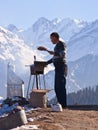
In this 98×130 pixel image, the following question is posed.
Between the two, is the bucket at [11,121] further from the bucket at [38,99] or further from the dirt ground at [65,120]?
the bucket at [38,99]

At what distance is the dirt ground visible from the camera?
31.8 feet

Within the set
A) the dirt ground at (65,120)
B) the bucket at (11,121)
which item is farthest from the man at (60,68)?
the bucket at (11,121)

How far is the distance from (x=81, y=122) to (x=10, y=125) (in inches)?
51.4

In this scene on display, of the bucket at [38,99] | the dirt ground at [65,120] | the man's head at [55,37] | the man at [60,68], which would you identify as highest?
the man's head at [55,37]

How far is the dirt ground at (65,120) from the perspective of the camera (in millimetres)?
9688

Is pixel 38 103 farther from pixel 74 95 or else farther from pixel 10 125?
pixel 74 95

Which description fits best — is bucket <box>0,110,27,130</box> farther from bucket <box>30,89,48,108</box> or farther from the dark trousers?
bucket <box>30,89,48,108</box>

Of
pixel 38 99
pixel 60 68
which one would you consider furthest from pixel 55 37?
pixel 38 99

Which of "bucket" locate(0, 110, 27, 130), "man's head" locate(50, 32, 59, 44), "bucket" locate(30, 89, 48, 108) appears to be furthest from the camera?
"bucket" locate(30, 89, 48, 108)

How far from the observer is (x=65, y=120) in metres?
10.4

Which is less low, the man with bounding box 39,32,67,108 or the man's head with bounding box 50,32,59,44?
the man's head with bounding box 50,32,59,44

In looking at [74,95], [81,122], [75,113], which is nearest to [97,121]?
[81,122]

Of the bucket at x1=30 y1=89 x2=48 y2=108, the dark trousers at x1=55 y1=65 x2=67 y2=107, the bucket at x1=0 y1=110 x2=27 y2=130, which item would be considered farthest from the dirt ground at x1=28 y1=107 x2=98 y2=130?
the bucket at x1=30 y1=89 x2=48 y2=108

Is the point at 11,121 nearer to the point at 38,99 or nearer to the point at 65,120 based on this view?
the point at 65,120
